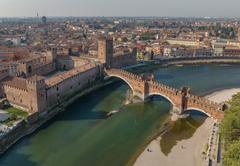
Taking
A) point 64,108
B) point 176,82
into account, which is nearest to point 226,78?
point 176,82

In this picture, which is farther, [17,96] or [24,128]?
[17,96]

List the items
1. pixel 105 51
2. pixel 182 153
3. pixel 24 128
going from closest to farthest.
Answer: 1. pixel 182 153
2. pixel 24 128
3. pixel 105 51

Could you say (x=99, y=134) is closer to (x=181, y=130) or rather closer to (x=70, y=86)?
(x=181, y=130)

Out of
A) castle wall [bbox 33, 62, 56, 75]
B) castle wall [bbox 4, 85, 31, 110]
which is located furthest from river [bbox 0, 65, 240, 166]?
castle wall [bbox 33, 62, 56, 75]

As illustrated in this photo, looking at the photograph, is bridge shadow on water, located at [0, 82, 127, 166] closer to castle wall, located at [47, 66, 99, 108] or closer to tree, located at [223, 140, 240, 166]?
castle wall, located at [47, 66, 99, 108]

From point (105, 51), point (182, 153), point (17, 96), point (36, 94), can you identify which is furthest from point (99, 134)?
point (105, 51)
